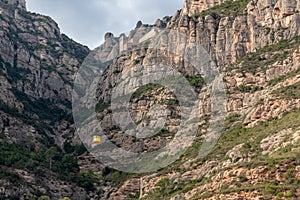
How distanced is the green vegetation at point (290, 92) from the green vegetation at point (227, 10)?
113ft

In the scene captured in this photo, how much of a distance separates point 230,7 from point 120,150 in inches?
1525

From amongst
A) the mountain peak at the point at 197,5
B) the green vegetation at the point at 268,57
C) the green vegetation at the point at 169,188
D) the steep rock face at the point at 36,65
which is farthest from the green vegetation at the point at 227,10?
the green vegetation at the point at 169,188

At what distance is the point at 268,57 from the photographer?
3844 inches

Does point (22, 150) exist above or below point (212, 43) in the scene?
below

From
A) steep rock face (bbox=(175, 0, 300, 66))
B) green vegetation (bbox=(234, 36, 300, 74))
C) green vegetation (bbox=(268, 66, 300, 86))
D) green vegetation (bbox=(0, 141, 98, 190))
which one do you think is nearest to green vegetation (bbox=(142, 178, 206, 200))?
green vegetation (bbox=(0, 141, 98, 190))

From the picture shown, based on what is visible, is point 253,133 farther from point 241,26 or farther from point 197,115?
point 241,26

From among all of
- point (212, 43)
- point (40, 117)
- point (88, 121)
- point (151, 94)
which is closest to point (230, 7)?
point (212, 43)

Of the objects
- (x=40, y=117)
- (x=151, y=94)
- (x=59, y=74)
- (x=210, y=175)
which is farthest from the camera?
(x=59, y=74)

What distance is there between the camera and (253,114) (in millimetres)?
81438

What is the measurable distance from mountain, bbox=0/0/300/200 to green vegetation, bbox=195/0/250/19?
41cm

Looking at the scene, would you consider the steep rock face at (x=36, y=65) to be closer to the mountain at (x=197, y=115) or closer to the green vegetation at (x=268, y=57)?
the mountain at (x=197, y=115)

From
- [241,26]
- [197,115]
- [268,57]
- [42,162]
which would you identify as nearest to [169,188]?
[197,115]

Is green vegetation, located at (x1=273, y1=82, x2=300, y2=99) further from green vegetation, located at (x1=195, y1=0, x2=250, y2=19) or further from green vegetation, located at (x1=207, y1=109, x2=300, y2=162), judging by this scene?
green vegetation, located at (x1=195, y1=0, x2=250, y2=19)

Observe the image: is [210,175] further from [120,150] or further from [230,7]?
[230,7]
